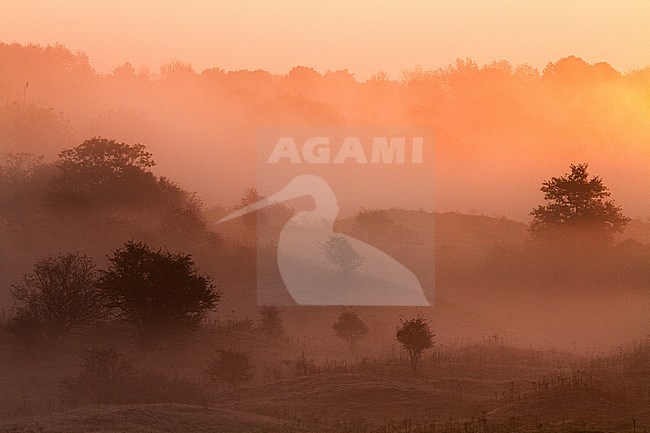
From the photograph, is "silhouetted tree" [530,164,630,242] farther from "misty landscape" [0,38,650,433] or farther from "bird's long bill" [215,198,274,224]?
"bird's long bill" [215,198,274,224]

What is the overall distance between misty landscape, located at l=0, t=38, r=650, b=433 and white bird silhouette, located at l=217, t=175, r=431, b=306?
1.04 m

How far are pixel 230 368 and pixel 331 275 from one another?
27731 millimetres

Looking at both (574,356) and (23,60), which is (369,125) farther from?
(574,356)

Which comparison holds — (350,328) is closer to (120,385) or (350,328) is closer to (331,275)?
(120,385)

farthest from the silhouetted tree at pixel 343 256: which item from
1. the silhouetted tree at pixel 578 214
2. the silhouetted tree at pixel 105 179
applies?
the silhouetted tree at pixel 105 179

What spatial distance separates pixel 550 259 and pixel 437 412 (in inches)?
1821

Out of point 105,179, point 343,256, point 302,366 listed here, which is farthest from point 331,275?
point 105,179

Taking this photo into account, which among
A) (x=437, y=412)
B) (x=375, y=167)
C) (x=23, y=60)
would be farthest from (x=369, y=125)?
(x=437, y=412)

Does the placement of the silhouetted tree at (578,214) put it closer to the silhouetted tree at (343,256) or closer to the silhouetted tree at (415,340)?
the silhouetted tree at (343,256)

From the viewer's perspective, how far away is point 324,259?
84.0m

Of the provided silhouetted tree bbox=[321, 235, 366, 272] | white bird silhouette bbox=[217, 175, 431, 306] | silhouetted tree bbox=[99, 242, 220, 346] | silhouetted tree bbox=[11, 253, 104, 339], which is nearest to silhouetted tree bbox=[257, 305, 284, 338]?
silhouetted tree bbox=[99, 242, 220, 346]

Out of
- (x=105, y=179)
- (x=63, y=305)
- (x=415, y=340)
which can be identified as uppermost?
(x=105, y=179)

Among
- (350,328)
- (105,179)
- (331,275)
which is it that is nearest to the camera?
(350,328)

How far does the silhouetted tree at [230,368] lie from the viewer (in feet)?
172
